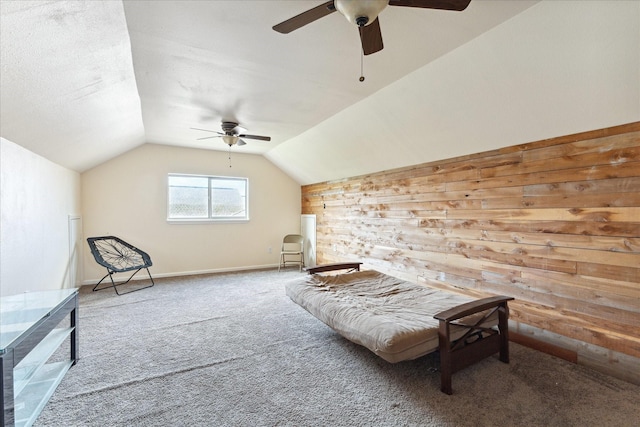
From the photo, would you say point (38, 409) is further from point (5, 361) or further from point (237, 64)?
point (237, 64)

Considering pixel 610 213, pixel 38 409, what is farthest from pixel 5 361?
pixel 610 213

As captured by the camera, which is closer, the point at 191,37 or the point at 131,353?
the point at 191,37

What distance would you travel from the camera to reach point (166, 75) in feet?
8.36

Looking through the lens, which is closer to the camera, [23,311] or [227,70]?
[23,311]

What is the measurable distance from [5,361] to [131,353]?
1.24 metres

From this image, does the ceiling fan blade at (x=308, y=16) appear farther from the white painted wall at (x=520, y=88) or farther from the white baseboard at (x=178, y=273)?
the white baseboard at (x=178, y=273)

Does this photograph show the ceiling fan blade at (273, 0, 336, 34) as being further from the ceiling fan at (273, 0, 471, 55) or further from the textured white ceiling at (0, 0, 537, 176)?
the textured white ceiling at (0, 0, 537, 176)

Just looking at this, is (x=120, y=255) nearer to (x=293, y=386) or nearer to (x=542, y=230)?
(x=293, y=386)

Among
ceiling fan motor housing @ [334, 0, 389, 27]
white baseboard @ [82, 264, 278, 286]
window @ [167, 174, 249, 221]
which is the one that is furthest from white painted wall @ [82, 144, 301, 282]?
ceiling fan motor housing @ [334, 0, 389, 27]

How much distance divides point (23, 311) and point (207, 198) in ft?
12.7

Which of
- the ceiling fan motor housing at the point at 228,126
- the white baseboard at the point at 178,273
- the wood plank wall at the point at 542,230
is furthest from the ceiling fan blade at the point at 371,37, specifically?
the white baseboard at the point at 178,273

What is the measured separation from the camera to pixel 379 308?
247 cm

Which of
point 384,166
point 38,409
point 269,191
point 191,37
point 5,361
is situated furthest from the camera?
point 269,191

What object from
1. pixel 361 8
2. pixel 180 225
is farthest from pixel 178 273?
pixel 361 8
